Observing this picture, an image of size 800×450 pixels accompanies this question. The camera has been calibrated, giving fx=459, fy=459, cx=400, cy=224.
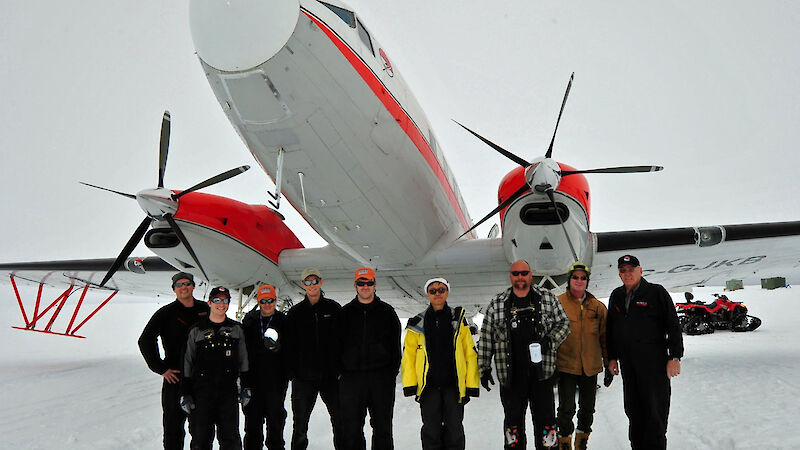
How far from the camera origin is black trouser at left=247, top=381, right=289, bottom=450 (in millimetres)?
4250

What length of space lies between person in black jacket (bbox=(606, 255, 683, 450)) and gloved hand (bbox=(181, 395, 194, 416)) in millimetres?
3640

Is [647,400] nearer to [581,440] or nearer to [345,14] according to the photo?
[581,440]

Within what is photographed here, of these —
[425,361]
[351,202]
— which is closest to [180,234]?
[351,202]

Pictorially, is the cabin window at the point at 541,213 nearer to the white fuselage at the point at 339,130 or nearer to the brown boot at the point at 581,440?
the white fuselage at the point at 339,130

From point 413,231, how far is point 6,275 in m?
12.4

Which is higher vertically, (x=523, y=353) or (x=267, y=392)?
(x=523, y=353)

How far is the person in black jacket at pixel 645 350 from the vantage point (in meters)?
3.79

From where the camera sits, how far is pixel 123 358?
13227 millimetres

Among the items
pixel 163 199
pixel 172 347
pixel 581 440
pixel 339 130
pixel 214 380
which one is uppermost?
pixel 339 130

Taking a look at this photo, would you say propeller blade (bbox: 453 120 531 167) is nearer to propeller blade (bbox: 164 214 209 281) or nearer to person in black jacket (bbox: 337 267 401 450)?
person in black jacket (bbox: 337 267 401 450)

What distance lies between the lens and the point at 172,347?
13.5 ft

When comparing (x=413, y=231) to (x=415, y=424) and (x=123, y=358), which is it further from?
(x=123, y=358)

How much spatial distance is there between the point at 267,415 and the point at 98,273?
1058 centimetres

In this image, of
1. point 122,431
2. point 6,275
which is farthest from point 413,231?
point 6,275
